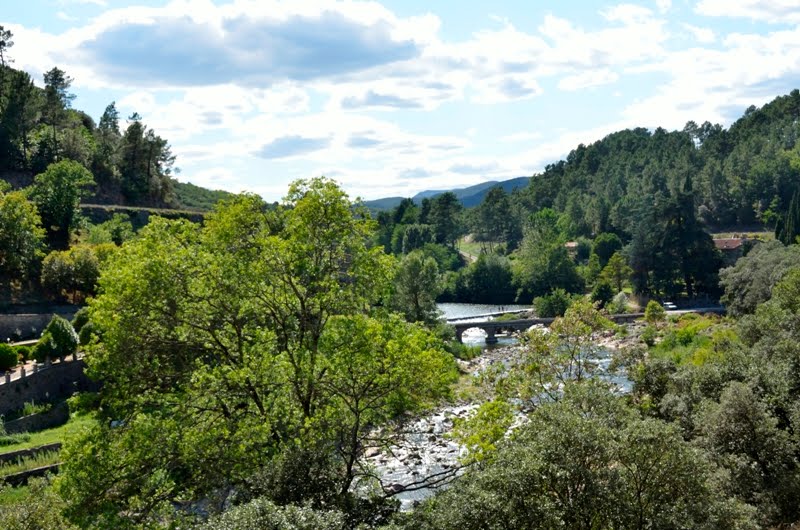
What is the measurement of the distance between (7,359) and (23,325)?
429 inches

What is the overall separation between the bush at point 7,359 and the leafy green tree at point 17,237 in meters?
16.3

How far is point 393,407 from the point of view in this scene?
65.4 feet

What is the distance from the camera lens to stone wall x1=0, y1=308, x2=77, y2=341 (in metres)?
54.8

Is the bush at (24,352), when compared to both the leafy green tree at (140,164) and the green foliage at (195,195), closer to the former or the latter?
the leafy green tree at (140,164)

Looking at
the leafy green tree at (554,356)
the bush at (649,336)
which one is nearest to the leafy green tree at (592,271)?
the bush at (649,336)

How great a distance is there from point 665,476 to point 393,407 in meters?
6.91

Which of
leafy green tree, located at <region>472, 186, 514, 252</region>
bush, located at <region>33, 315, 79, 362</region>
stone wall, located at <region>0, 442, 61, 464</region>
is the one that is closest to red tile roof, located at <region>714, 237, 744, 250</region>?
leafy green tree, located at <region>472, 186, 514, 252</region>

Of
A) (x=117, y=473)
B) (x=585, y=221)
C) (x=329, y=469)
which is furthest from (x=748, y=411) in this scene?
(x=585, y=221)

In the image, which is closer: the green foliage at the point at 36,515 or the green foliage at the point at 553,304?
the green foliage at the point at 36,515

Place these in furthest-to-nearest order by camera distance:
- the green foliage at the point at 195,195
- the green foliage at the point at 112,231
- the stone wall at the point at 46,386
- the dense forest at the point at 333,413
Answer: the green foliage at the point at 195,195
the green foliage at the point at 112,231
the stone wall at the point at 46,386
the dense forest at the point at 333,413

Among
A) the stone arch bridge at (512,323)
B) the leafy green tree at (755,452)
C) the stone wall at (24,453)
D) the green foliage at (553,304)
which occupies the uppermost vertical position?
the leafy green tree at (755,452)

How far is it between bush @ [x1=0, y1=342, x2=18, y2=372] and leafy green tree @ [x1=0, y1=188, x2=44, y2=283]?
1628 cm

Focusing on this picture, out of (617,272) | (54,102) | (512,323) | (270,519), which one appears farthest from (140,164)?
(270,519)

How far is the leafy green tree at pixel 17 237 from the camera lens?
60.3 m
